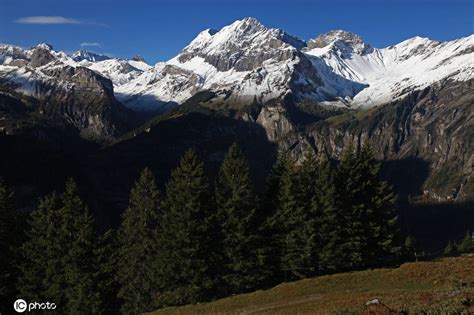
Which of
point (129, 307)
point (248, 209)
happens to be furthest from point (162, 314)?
point (248, 209)

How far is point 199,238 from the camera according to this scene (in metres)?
57.2

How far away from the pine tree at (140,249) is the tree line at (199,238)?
12 cm

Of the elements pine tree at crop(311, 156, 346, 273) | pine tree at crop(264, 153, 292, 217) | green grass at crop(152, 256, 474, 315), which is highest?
pine tree at crop(264, 153, 292, 217)

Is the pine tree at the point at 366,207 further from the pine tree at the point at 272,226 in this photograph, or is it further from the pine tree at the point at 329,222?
the pine tree at the point at 272,226

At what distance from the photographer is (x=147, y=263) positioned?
60406 mm

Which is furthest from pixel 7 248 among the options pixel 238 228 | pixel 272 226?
pixel 272 226

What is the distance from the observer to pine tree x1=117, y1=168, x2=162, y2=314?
60.6 meters

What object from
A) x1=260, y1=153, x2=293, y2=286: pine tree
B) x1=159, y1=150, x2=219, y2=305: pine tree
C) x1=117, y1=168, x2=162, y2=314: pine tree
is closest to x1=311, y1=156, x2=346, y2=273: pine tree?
x1=260, y1=153, x2=293, y2=286: pine tree

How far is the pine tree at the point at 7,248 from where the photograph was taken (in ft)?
191

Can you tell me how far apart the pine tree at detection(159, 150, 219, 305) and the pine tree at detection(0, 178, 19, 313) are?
56.5ft

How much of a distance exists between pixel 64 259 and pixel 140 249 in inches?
343

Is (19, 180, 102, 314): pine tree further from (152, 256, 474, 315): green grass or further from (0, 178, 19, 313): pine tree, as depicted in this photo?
(152, 256, 474, 315): green grass

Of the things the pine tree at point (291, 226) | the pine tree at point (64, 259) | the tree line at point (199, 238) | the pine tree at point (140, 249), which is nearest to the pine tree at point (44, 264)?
the pine tree at point (64, 259)

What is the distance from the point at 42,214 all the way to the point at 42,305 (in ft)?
33.7
